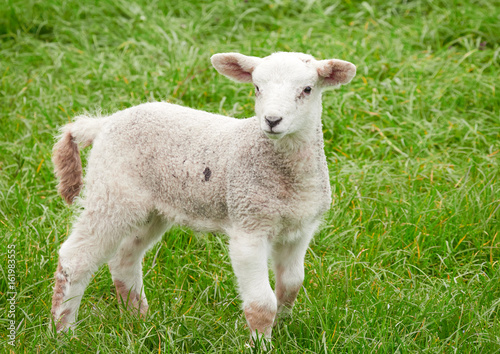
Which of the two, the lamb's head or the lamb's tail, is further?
the lamb's tail

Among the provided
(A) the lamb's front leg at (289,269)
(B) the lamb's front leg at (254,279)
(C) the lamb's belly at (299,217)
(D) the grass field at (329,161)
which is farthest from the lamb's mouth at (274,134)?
(D) the grass field at (329,161)

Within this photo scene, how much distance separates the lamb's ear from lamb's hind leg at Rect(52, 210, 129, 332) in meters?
1.49

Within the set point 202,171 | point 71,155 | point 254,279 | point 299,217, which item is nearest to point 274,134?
point 299,217

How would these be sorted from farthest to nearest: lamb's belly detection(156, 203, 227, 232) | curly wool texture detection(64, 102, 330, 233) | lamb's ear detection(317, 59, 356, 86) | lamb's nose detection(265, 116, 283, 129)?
lamb's belly detection(156, 203, 227, 232)
curly wool texture detection(64, 102, 330, 233)
lamb's ear detection(317, 59, 356, 86)
lamb's nose detection(265, 116, 283, 129)

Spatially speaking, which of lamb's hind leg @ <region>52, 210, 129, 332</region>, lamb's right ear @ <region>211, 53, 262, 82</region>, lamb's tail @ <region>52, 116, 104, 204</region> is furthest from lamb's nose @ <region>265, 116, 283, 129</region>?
lamb's tail @ <region>52, 116, 104, 204</region>

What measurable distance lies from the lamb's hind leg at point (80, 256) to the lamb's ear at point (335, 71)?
1487mm

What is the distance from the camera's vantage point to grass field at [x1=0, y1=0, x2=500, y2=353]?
3947 mm

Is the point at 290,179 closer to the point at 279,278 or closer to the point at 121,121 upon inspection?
the point at 279,278

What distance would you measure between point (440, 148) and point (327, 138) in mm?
1010

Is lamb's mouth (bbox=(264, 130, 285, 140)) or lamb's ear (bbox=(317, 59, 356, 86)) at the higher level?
lamb's ear (bbox=(317, 59, 356, 86))

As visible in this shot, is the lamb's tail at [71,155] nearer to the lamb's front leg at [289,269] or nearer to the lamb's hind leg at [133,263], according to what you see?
the lamb's hind leg at [133,263]

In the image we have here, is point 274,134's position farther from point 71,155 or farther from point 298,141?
point 71,155

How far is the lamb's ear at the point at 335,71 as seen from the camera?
11.7 feet

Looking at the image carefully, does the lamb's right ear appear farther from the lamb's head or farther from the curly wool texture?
the curly wool texture
